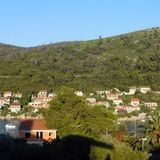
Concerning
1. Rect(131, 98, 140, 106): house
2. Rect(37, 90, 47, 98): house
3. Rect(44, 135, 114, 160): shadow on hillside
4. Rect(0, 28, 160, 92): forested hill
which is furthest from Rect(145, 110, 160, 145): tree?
Rect(131, 98, 140, 106): house

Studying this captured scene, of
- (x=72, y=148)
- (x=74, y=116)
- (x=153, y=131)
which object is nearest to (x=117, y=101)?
(x=74, y=116)

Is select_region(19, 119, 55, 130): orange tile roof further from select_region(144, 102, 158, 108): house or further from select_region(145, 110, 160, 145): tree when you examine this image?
select_region(144, 102, 158, 108): house

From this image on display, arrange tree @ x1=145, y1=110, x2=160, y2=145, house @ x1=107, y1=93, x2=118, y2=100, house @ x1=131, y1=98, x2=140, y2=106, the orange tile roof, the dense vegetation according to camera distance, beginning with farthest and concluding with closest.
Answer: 1. house @ x1=131, y1=98, x2=140, y2=106
2. house @ x1=107, y1=93, x2=118, y2=100
3. the orange tile roof
4. tree @ x1=145, y1=110, x2=160, y2=145
5. the dense vegetation

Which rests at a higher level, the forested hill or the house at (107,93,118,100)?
the forested hill

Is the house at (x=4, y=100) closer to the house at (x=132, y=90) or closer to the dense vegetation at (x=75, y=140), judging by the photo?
the house at (x=132, y=90)

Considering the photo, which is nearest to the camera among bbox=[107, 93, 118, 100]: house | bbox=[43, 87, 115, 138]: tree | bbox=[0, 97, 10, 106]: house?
bbox=[43, 87, 115, 138]: tree

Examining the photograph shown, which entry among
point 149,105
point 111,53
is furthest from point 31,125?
point 111,53

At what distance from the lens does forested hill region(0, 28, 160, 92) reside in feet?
400

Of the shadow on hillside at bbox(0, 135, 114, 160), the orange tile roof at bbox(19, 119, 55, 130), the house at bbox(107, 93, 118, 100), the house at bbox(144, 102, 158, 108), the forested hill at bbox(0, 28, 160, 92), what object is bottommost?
the shadow on hillside at bbox(0, 135, 114, 160)

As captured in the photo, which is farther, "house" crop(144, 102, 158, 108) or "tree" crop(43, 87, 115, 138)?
"house" crop(144, 102, 158, 108)

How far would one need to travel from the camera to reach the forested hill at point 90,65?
122 m

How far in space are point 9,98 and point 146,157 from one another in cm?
9029

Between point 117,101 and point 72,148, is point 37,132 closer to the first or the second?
point 72,148

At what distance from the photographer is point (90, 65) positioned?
142m
